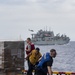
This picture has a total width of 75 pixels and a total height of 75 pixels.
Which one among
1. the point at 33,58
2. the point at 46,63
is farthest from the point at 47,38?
the point at 46,63

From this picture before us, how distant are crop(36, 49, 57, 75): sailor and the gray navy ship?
114m

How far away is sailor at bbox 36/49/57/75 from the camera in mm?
13359

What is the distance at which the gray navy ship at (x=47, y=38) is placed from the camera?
132988mm

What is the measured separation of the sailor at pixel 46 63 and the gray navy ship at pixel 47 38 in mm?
114040

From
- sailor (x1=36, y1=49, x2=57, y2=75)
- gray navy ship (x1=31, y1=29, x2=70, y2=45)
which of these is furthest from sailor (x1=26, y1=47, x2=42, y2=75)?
gray navy ship (x1=31, y1=29, x2=70, y2=45)

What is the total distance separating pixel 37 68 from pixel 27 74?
9.10ft

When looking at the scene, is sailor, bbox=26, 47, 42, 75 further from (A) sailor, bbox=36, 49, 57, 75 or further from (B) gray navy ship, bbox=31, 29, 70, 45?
(B) gray navy ship, bbox=31, 29, 70, 45

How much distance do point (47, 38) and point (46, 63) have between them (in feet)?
400

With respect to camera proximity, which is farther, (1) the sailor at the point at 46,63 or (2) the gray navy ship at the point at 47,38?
(2) the gray navy ship at the point at 47,38

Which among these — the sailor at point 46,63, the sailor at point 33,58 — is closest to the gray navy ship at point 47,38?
the sailor at point 33,58

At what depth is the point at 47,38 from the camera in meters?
136

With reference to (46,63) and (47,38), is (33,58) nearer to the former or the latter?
(46,63)

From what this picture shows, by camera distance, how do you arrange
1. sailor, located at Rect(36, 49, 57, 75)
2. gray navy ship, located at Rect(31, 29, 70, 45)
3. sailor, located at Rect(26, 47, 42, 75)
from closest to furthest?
sailor, located at Rect(36, 49, 57, 75)
sailor, located at Rect(26, 47, 42, 75)
gray navy ship, located at Rect(31, 29, 70, 45)

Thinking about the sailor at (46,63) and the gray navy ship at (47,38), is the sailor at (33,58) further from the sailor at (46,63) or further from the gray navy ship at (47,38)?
the gray navy ship at (47,38)
